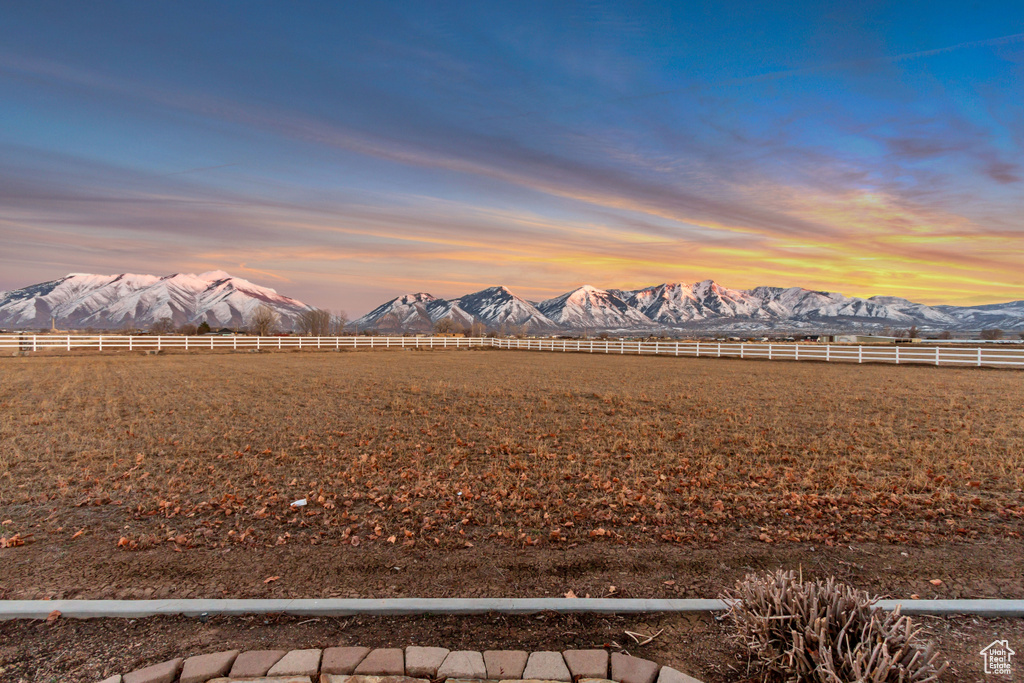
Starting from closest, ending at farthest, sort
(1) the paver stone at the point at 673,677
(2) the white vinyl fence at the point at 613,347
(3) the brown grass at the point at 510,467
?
1. (1) the paver stone at the point at 673,677
2. (3) the brown grass at the point at 510,467
3. (2) the white vinyl fence at the point at 613,347

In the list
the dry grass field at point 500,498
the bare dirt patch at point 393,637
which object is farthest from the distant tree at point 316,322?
the bare dirt patch at point 393,637

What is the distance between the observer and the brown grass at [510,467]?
232 inches

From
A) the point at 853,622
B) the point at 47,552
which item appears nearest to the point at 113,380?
the point at 47,552

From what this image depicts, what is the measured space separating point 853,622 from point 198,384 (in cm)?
2056

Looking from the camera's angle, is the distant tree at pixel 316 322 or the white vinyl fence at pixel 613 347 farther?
the distant tree at pixel 316 322

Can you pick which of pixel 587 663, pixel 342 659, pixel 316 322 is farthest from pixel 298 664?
pixel 316 322

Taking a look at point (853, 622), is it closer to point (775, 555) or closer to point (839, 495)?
point (775, 555)

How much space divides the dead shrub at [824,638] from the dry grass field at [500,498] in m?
1.03

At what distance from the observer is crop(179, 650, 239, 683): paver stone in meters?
3.25

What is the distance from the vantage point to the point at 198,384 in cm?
1927

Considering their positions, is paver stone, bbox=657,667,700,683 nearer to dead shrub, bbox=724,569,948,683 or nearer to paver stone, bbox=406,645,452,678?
dead shrub, bbox=724,569,948,683

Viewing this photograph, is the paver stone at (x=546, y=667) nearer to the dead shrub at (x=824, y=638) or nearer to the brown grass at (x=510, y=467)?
the dead shrub at (x=824, y=638)

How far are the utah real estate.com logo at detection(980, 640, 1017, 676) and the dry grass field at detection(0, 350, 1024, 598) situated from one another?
796 millimetres

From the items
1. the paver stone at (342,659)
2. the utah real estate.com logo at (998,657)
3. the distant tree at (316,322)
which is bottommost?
the utah real estate.com logo at (998,657)
